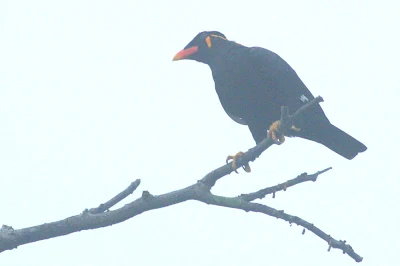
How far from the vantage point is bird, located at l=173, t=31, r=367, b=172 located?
213 inches

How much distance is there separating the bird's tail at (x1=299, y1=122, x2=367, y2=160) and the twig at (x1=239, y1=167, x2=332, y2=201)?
216cm

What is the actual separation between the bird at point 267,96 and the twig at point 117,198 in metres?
1.91

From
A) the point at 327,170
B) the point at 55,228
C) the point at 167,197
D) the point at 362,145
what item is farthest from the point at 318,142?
the point at 55,228

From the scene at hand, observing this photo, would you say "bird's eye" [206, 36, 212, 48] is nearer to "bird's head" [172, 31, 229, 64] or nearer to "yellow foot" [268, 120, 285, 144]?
"bird's head" [172, 31, 229, 64]

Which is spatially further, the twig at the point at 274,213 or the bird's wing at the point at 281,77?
the bird's wing at the point at 281,77

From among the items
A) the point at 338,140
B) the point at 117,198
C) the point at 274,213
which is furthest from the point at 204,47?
the point at 274,213

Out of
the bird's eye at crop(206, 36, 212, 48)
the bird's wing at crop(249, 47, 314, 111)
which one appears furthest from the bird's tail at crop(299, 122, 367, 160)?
the bird's eye at crop(206, 36, 212, 48)

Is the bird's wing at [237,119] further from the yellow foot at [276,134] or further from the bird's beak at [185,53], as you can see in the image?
the yellow foot at [276,134]

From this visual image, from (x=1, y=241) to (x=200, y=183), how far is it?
41.1 inches

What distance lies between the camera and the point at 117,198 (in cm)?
332

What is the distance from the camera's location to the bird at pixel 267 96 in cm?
542

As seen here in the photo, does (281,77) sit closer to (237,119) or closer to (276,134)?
(237,119)

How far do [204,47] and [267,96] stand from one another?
1.33 meters

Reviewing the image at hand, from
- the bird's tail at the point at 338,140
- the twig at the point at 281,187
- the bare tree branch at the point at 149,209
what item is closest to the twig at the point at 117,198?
the bare tree branch at the point at 149,209
